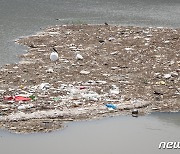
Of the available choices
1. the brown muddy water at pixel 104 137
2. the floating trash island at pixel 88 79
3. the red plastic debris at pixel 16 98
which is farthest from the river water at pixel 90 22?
the red plastic debris at pixel 16 98

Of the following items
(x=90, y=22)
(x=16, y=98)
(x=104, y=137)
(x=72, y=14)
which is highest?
(x=72, y=14)

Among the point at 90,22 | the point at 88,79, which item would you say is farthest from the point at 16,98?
the point at 90,22

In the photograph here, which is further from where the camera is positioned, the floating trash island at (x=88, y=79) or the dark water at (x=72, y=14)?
the dark water at (x=72, y=14)

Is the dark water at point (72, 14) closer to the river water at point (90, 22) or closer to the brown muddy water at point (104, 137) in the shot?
the river water at point (90, 22)

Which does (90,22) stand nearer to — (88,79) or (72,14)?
(72,14)

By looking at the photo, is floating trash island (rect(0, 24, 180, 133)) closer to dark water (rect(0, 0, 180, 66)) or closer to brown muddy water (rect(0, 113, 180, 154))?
brown muddy water (rect(0, 113, 180, 154))

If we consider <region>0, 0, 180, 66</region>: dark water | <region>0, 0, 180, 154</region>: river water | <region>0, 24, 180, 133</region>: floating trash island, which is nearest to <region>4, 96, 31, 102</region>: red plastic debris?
<region>0, 24, 180, 133</region>: floating trash island

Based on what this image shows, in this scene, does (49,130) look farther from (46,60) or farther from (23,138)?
(46,60)
